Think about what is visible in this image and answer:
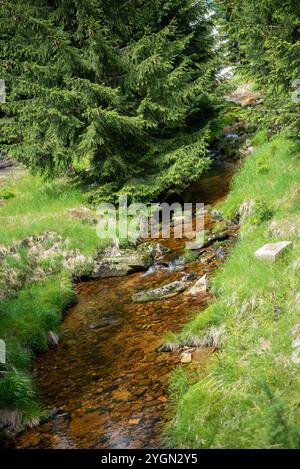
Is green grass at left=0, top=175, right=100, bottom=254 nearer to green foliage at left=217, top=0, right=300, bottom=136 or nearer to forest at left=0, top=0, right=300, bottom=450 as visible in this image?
forest at left=0, top=0, right=300, bottom=450

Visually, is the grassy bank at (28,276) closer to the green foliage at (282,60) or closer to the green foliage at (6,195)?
the green foliage at (6,195)

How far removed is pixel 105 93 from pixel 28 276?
23.9ft

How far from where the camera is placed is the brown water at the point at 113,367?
6.50m

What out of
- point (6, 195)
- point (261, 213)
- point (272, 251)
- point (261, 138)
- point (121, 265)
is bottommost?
point (121, 265)

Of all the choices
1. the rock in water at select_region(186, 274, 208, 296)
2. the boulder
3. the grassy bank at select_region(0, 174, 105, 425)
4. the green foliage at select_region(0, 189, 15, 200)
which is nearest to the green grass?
the grassy bank at select_region(0, 174, 105, 425)

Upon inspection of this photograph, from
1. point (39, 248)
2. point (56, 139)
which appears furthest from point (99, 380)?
point (56, 139)

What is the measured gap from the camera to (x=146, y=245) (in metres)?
14.0

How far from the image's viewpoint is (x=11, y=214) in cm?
1775

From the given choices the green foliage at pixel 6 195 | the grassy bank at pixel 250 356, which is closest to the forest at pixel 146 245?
the grassy bank at pixel 250 356

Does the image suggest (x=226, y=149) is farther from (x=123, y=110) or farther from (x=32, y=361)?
(x=32, y=361)

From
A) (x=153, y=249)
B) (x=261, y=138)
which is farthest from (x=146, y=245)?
(x=261, y=138)

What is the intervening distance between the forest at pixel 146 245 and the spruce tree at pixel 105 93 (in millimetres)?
82

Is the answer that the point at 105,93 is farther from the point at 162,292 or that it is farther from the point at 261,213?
the point at 162,292

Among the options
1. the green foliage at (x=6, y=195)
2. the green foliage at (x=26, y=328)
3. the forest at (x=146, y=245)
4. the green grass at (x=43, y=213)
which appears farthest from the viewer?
the green foliage at (x=6, y=195)
